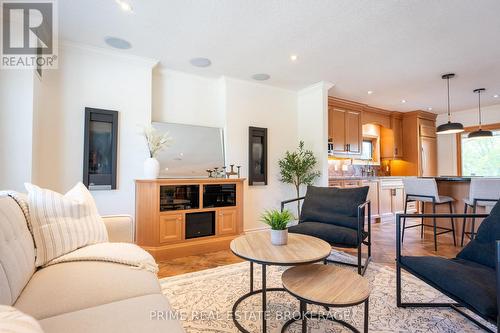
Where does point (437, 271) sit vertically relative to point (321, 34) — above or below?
below

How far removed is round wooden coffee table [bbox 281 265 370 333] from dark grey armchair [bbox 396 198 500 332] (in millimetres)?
499

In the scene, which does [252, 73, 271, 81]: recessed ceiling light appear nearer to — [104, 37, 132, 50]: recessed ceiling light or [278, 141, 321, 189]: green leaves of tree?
[278, 141, 321, 189]: green leaves of tree

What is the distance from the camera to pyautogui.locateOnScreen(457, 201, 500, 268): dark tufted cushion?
1.69 metres

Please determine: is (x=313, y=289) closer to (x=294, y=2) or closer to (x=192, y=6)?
(x=294, y=2)

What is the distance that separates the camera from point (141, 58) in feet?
11.3

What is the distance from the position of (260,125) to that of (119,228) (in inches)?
119

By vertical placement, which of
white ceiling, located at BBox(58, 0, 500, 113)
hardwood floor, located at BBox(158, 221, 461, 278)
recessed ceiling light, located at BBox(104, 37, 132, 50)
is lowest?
hardwood floor, located at BBox(158, 221, 461, 278)

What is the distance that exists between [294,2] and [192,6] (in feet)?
3.16

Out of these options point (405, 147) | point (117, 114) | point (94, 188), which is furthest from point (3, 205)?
point (405, 147)

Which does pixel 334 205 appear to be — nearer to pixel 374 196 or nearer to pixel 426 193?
pixel 426 193

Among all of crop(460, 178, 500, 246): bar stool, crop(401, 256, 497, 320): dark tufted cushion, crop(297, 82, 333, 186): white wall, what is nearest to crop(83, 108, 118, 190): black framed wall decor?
crop(297, 82, 333, 186): white wall

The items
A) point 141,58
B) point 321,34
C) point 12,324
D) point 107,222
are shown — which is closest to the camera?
point 12,324

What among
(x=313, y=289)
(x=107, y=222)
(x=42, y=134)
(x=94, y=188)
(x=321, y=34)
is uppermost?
(x=321, y=34)

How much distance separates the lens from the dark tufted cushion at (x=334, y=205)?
2.65m
